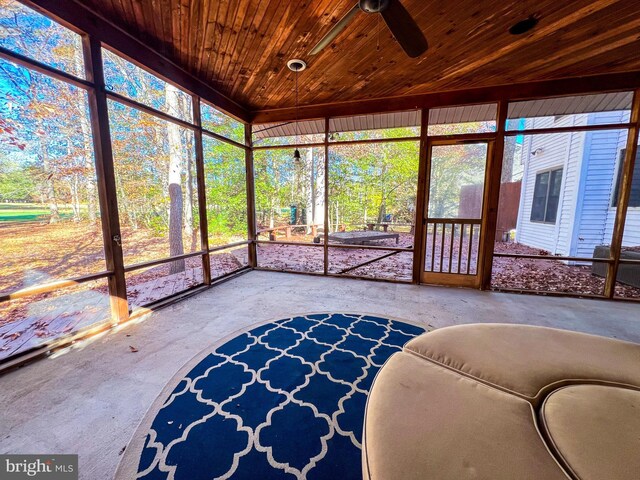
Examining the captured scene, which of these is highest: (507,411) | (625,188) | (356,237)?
(625,188)

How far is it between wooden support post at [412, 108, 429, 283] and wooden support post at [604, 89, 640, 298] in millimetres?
2461

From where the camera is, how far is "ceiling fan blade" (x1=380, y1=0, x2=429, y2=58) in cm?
173

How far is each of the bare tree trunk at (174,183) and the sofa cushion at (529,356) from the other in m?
5.34

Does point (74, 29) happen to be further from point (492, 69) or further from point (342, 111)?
point (492, 69)

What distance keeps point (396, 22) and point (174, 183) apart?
4928 mm

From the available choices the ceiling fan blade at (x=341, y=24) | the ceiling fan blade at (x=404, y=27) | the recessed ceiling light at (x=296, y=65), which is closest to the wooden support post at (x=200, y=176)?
the recessed ceiling light at (x=296, y=65)

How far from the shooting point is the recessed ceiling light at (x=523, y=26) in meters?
2.38

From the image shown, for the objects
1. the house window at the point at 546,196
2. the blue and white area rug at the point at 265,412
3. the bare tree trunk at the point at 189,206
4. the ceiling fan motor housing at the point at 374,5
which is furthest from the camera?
the house window at the point at 546,196

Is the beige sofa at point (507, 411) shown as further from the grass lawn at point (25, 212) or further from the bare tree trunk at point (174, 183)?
the bare tree trunk at point (174, 183)

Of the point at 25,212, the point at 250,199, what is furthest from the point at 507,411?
the point at 25,212

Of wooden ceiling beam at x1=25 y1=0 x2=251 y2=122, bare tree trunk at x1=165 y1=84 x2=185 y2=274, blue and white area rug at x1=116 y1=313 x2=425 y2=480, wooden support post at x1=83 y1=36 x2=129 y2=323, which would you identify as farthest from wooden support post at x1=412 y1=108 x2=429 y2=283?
bare tree trunk at x1=165 y1=84 x2=185 y2=274

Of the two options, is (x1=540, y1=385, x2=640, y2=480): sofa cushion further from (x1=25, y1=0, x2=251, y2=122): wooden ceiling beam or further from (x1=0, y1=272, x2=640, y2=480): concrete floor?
(x1=25, y1=0, x2=251, y2=122): wooden ceiling beam

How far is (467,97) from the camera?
377 centimetres

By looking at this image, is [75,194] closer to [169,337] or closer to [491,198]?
[169,337]
